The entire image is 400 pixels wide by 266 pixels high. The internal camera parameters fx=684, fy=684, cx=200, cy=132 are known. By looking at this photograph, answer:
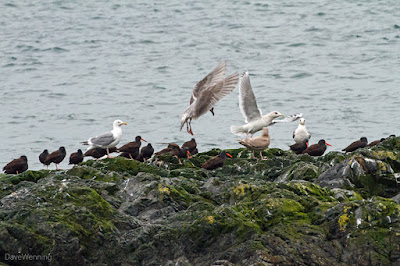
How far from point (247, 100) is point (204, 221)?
24.0ft

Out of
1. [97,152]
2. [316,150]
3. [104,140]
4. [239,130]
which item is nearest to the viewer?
[316,150]

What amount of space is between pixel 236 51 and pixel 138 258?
28366mm

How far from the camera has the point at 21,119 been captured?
25.4 meters

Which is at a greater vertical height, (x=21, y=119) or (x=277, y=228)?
(x=277, y=228)

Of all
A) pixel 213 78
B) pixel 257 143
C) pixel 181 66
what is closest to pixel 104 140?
pixel 213 78

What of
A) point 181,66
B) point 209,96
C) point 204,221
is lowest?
point 181,66

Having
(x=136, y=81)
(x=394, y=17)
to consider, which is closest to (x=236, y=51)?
(x=136, y=81)

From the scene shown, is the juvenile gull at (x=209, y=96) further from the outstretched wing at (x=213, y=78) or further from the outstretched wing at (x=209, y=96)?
the outstretched wing at (x=213, y=78)

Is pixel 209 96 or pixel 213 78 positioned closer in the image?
pixel 209 96

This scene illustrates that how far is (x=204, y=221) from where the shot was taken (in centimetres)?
790

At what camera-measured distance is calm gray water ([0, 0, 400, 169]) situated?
23.4 m

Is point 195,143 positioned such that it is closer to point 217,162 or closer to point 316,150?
point 316,150

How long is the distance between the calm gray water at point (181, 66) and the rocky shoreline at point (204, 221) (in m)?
11.2

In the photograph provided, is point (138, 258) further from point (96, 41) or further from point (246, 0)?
point (246, 0)
